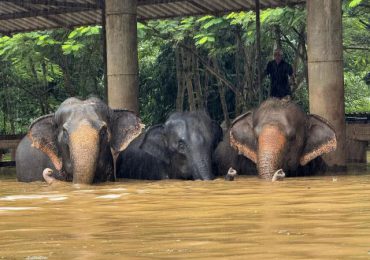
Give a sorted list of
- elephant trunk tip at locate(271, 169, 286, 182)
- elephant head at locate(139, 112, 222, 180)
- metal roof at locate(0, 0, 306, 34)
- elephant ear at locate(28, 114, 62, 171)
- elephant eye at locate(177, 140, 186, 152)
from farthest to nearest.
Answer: metal roof at locate(0, 0, 306, 34)
elephant eye at locate(177, 140, 186, 152)
elephant ear at locate(28, 114, 62, 171)
elephant head at locate(139, 112, 222, 180)
elephant trunk tip at locate(271, 169, 286, 182)

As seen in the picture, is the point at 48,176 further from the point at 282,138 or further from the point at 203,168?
the point at 282,138

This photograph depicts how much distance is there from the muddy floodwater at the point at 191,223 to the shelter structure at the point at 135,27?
3865 millimetres

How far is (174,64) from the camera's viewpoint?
1184 inches

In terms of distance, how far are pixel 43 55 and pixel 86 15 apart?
26.9ft

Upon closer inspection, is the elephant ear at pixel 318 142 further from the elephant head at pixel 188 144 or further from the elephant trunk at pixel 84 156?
the elephant trunk at pixel 84 156

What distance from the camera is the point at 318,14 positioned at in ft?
48.3

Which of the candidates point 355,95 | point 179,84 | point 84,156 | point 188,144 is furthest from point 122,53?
point 355,95

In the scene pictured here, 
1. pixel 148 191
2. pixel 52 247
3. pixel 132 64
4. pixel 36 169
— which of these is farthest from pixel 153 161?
pixel 52 247

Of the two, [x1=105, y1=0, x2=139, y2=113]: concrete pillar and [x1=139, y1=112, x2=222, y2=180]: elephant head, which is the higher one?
[x1=105, y1=0, x2=139, y2=113]: concrete pillar

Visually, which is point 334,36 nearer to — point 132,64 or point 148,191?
point 132,64

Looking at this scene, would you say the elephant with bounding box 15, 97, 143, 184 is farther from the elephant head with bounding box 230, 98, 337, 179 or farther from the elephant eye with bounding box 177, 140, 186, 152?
the elephant head with bounding box 230, 98, 337, 179

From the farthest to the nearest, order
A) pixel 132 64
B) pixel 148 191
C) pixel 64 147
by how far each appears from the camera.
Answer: pixel 132 64, pixel 64 147, pixel 148 191

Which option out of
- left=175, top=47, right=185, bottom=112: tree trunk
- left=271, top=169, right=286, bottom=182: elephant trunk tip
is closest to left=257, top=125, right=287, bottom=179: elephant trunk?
left=271, top=169, right=286, bottom=182: elephant trunk tip

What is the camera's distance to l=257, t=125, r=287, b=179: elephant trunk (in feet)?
42.3
